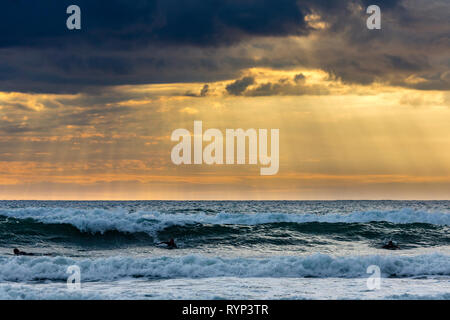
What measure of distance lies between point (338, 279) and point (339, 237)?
46.0 ft

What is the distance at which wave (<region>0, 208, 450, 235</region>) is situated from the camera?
3209 cm

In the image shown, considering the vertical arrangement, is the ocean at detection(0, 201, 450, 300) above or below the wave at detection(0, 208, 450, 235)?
below

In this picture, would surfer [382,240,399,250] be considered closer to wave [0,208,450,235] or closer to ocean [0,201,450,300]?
ocean [0,201,450,300]

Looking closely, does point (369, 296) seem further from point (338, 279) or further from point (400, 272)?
point (400, 272)

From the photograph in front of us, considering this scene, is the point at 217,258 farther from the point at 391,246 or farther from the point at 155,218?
the point at 155,218

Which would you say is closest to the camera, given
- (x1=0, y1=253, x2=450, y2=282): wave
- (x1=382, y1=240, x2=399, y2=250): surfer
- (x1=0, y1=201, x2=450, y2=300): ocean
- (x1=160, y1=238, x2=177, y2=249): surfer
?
(x1=0, y1=201, x2=450, y2=300): ocean

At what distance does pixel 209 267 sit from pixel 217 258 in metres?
1.20

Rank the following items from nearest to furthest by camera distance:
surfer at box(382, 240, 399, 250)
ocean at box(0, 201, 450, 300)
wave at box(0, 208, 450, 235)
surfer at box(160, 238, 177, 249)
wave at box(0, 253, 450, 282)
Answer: ocean at box(0, 201, 450, 300) < wave at box(0, 253, 450, 282) < surfer at box(160, 238, 177, 249) < surfer at box(382, 240, 399, 250) < wave at box(0, 208, 450, 235)

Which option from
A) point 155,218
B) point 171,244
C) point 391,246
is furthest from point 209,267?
point 155,218

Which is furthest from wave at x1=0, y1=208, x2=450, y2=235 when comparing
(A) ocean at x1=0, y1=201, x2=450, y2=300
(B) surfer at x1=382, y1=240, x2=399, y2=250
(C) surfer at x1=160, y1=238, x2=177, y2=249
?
(B) surfer at x1=382, y1=240, x2=399, y2=250

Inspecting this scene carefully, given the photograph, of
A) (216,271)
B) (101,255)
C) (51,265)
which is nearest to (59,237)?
(101,255)

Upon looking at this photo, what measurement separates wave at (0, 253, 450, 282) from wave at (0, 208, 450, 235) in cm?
1200
